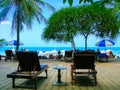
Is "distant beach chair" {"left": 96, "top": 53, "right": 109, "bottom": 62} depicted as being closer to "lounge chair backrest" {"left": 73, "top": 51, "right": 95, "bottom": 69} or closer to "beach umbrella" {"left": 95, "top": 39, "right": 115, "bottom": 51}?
"beach umbrella" {"left": 95, "top": 39, "right": 115, "bottom": 51}

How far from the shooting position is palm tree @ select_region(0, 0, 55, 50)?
26145 millimetres

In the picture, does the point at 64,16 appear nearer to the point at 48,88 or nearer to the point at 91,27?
the point at 91,27

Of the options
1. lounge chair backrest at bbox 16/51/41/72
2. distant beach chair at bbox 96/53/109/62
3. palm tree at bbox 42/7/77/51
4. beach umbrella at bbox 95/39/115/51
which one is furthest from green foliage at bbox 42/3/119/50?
lounge chair backrest at bbox 16/51/41/72

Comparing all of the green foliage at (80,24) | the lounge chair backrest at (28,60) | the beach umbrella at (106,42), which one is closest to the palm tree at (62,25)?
the green foliage at (80,24)

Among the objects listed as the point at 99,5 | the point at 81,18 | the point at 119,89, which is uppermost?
the point at 81,18

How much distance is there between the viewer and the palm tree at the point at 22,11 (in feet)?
85.8

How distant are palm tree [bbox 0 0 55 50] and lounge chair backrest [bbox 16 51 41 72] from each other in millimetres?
16108

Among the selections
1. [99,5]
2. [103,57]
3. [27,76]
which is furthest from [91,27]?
[99,5]

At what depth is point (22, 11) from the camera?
26.8 m

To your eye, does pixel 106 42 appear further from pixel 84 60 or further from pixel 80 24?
pixel 84 60

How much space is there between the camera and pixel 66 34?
26125 mm

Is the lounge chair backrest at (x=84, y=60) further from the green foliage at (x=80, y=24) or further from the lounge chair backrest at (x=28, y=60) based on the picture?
the green foliage at (x=80, y=24)

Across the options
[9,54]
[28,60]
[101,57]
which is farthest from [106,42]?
[28,60]

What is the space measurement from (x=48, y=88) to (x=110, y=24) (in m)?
16.3
